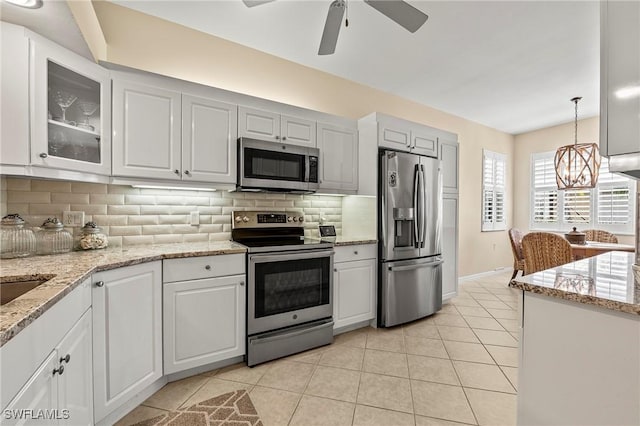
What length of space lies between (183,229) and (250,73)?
5.56 ft

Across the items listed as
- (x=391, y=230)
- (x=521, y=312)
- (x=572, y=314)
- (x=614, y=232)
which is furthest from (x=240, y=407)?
(x=614, y=232)

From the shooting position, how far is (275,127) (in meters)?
2.67

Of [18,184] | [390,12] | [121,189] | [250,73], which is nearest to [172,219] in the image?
[121,189]

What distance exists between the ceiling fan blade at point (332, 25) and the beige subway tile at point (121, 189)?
1.87m

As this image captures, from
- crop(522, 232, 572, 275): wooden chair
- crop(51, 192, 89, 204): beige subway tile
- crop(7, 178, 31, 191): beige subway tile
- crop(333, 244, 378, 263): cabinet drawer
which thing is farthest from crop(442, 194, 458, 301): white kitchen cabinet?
crop(7, 178, 31, 191): beige subway tile

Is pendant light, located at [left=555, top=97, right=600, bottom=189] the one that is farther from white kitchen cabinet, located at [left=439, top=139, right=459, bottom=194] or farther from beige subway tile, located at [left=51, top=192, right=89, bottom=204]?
beige subway tile, located at [left=51, top=192, right=89, bottom=204]

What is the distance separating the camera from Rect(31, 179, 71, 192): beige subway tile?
6.43 ft

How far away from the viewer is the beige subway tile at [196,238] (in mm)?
2539

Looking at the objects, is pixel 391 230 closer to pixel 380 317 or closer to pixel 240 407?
pixel 380 317

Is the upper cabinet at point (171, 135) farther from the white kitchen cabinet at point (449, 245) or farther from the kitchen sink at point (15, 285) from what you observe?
the white kitchen cabinet at point (449, 245)

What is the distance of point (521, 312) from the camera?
1246 mm

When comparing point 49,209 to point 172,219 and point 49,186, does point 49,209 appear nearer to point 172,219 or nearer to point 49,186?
point 49,186

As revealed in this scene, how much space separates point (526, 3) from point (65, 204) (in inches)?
149

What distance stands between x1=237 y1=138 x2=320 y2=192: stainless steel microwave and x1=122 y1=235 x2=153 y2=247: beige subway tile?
858 millimetres
